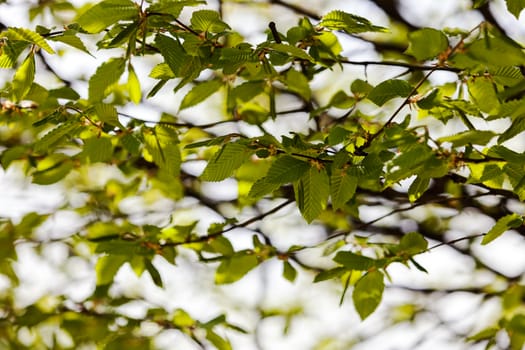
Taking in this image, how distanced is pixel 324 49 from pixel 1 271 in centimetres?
163

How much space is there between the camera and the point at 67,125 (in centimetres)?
147

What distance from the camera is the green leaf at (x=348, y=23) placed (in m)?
1.40

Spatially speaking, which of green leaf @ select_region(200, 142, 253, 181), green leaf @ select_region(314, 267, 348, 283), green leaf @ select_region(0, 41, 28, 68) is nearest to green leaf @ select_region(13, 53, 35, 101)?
green leaf @ select_region(0, 41, 28, 68)

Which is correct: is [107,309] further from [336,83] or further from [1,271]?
[336,83]

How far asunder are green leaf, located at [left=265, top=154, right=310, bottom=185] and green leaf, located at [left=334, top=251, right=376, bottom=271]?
1.47ft

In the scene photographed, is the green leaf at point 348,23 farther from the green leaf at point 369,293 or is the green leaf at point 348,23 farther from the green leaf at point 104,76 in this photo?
the green leaf at point 369,293

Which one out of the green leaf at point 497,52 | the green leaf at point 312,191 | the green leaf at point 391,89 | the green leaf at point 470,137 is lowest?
the green leaf at point 312,191

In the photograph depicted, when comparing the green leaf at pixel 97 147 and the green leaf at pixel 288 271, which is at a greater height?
the green leaf at pixel 97 147

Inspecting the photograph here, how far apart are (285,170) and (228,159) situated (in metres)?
0.15

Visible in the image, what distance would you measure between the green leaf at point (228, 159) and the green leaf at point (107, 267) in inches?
32.2

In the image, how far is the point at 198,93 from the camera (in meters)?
1.94

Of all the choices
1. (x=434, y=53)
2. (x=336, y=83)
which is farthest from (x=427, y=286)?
(x=434, y=53)

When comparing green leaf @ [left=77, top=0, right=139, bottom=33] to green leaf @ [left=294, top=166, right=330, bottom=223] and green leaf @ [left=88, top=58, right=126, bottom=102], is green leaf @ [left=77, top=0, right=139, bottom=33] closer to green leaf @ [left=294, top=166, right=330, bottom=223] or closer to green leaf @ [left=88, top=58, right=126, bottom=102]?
green leaf @ [left=88, top=58, right=126, bottom=102]

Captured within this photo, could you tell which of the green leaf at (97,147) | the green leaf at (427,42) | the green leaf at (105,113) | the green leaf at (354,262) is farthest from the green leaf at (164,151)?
the green leaf at (427,42)
